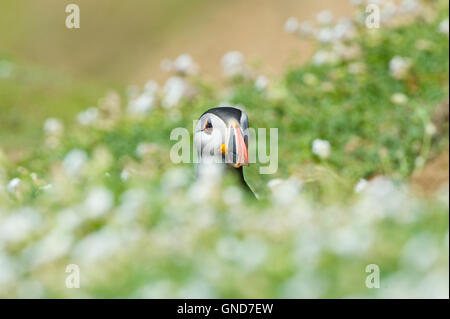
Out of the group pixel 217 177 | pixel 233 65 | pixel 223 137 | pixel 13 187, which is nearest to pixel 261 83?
pixel 233 65

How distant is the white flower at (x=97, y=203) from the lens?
89.4 inches

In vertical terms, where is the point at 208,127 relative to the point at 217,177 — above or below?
above

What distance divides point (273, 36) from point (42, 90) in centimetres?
354

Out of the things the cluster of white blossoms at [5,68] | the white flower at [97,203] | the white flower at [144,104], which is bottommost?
the white flower at [97,203]

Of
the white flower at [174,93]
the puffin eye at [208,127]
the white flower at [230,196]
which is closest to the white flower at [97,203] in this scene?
the white flower at [230,196]

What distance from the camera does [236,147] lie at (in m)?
3.25

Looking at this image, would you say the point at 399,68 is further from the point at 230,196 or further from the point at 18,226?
the point at 18,226

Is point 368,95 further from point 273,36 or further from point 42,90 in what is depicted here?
point 42,90

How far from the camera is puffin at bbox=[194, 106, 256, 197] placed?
10.7ft

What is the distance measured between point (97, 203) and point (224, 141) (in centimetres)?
111

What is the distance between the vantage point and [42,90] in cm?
1076

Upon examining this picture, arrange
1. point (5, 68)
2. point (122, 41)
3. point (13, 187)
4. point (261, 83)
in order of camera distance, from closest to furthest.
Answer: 1. point (13, 187)
2. point (261, 83)
3. point (5, 68)
4. point (122, 41)

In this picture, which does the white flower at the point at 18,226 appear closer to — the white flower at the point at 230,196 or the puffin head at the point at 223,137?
the white flower at the point at 230,196

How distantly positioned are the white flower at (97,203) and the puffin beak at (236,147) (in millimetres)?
973
